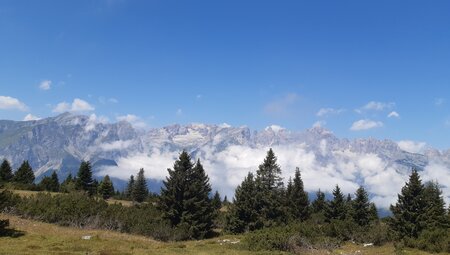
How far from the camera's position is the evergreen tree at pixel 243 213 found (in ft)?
198

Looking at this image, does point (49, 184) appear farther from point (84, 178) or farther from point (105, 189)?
point (105, 189)

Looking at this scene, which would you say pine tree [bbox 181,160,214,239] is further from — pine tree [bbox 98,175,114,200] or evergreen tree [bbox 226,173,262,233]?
pine tree [bbox 98,175,114,200]

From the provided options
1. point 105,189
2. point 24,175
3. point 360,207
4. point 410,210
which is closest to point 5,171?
point 24,175

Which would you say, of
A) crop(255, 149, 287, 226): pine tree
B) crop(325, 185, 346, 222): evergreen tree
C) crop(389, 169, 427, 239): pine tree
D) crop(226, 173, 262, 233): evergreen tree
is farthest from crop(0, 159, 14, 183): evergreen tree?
crop(389, 169, 427, 239): pine tree

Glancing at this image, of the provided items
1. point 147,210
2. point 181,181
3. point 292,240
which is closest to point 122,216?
point 147,210

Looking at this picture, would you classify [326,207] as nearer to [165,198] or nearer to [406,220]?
[406,220]

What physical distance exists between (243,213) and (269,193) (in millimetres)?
5917

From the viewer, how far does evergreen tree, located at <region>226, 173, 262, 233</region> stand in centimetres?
6044

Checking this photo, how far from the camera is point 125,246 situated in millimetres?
35000

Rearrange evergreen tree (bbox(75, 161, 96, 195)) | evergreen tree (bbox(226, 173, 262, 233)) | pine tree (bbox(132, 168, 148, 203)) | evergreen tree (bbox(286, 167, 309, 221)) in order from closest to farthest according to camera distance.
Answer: evergreen tree (bbox(226, 173, 262, 233)) → evergreen tree (bbox(286, 167, 309, 221)) → evergreen tree (bbox(75, 161, 96, 195)) → pine tree (bbox(132, 168, 148, 203))

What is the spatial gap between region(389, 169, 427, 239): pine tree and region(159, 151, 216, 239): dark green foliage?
910 inches

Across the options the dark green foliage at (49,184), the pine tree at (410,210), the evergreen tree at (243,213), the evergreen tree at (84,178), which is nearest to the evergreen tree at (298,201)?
the evergreen tree at (243,213)

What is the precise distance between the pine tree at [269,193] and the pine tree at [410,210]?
16778 millimetres

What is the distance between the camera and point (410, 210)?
53500 mm
